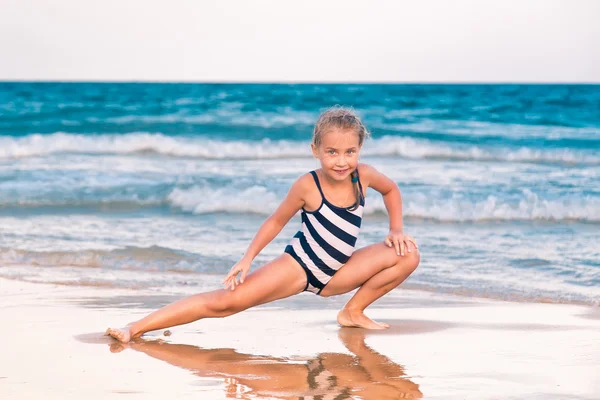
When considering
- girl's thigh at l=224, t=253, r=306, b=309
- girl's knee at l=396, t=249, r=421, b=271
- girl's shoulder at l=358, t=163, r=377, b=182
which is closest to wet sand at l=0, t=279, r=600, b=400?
girl's thigh at l=224, t=253, r=306, b=309

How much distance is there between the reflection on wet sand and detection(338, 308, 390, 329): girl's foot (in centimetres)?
30

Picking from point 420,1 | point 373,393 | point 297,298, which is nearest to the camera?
point 373,393

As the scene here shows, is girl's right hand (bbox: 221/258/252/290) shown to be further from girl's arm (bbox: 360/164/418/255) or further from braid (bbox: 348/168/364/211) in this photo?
girl's arm (bbox: 360/164/418/255)

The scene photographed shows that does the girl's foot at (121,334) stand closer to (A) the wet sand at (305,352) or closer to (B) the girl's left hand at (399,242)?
(A) the wet sand at (305,352)

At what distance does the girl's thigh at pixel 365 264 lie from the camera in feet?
15.4

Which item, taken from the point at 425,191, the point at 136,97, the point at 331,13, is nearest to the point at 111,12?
the point at 136,97

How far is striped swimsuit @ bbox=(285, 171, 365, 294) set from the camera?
15.0 ft

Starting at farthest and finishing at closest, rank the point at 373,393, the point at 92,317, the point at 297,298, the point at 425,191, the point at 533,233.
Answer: the point at 425,191, the point at 533,233, the point at 297,298, the point at 92,317, the point at 373,393

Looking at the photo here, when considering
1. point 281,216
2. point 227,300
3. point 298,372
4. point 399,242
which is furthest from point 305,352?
point 399,242

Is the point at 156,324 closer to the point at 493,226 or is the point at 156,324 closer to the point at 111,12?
the point at 493,226

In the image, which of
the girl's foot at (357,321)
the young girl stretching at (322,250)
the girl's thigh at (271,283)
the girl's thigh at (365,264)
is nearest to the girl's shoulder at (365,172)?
the young girl stretching at (322,250)

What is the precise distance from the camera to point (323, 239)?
4578 mm

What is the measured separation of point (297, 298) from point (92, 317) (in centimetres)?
143

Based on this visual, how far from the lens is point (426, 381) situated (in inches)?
146
